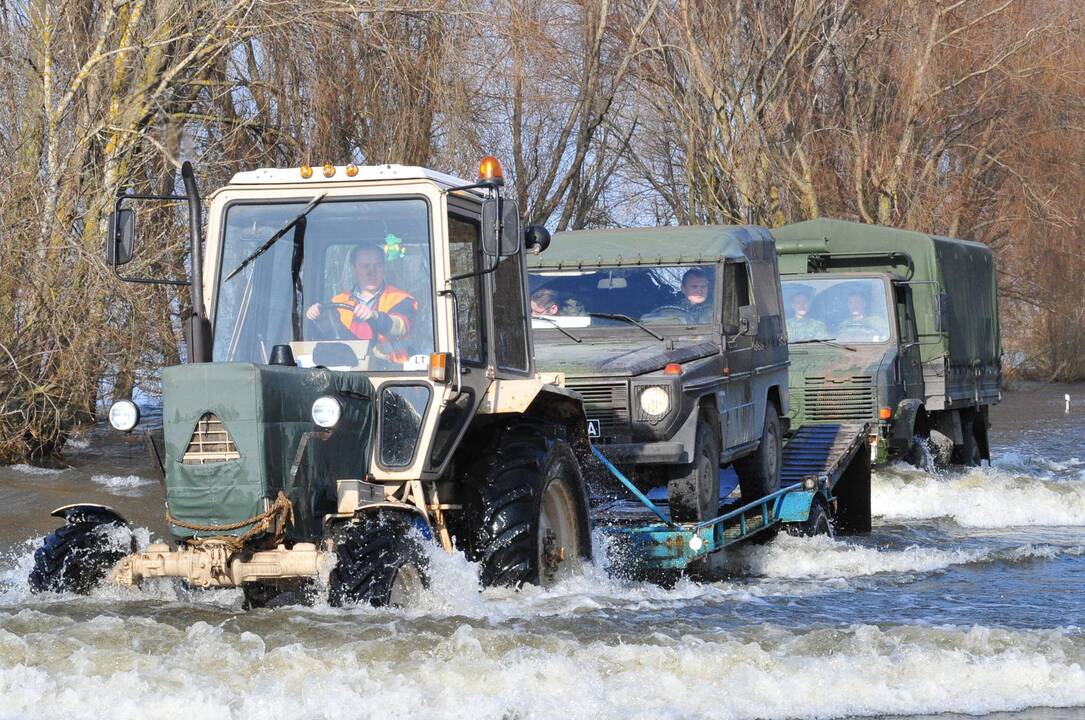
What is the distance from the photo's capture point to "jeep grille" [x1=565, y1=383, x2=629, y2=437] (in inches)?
394

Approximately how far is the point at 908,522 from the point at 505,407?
7.71m

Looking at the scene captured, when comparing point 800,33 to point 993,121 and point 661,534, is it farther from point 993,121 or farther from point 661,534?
point 661,534

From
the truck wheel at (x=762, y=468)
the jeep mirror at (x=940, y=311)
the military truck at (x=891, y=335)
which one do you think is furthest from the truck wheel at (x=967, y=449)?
the truck wheel at (x=762, y=468)

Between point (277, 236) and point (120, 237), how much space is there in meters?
0.74

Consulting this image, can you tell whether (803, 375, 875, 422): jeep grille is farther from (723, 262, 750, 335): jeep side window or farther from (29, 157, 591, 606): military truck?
(29, 157, 591, 606): military truck

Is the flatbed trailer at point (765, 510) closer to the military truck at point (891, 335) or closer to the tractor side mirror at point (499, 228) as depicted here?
the military truck at point (891, 335)

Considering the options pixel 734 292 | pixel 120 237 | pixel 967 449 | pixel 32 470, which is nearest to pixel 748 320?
pixel 734 292

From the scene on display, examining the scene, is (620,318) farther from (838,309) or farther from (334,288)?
(838,309)

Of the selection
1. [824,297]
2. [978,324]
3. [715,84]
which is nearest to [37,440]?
[824,297]

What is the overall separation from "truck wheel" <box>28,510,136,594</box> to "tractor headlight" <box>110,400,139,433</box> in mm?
693

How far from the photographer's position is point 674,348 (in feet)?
34.9

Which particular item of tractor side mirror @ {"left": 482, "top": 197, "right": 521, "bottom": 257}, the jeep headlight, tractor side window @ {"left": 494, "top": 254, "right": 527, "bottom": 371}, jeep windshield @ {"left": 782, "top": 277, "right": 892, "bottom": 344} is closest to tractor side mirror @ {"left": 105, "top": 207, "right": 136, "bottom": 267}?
tractor side mirror @ {"left": 482, "top": 197, "right": 521, "bottom": 257}

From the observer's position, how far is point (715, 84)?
85.9 ft

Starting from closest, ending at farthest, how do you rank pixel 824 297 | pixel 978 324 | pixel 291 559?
pixel 291 559
pixel 824 297
pixel 978 324
